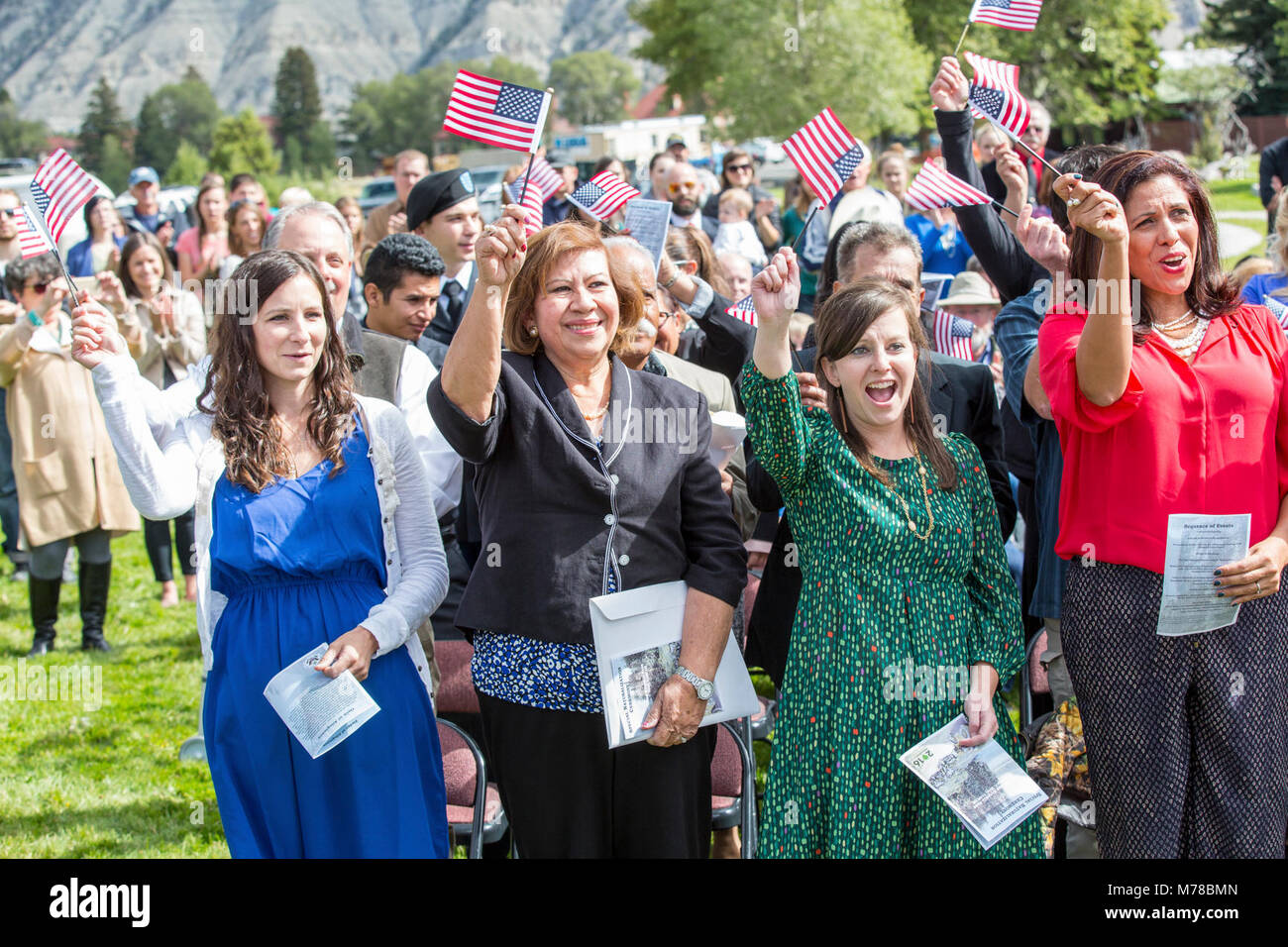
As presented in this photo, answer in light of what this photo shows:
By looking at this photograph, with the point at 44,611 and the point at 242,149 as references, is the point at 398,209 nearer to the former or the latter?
the point at 44,611

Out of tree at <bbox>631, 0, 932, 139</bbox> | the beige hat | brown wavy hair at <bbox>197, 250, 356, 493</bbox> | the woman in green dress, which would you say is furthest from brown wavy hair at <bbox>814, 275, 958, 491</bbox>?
tree at <bbox>631, 0, 932, 139</bbox>

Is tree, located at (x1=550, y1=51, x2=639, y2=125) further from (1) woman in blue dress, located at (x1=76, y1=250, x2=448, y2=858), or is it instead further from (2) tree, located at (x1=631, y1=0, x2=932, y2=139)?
(1) woman in blue dress, located at (x1=76, y1=250, x2=448, y2=858)

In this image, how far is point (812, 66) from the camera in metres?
34.8

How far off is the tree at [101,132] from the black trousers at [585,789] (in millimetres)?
82151

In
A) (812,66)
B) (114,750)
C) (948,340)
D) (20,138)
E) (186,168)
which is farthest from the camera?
(20,138)

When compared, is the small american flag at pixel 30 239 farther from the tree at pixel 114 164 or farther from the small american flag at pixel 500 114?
the tree at pixel 114 164

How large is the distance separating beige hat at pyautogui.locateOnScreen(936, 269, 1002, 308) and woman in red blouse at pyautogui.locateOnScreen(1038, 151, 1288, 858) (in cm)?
355

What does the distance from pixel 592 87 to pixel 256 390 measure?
448 feet

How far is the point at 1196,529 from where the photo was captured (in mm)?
2895

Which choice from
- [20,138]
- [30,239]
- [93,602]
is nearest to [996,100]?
[30,239]

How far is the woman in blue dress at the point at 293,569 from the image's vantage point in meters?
3.11

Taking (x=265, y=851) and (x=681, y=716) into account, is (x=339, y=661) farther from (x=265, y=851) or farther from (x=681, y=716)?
(x=681, y=716)

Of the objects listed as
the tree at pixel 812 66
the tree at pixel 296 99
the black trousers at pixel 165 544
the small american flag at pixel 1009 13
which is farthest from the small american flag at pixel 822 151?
the tree at pixel 296 99
